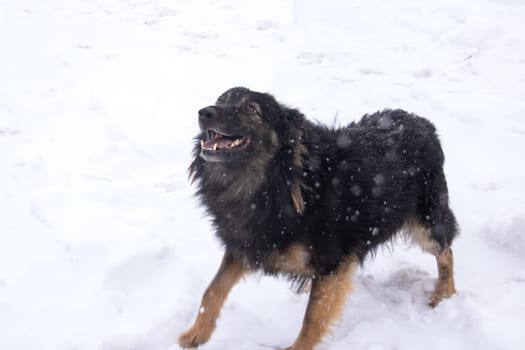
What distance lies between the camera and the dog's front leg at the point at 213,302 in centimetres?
337

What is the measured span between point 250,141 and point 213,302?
1.19 metres

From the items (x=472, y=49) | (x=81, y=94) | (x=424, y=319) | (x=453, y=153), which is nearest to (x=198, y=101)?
(x=81, y=94)

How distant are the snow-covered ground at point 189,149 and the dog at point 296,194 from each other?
0.44 m

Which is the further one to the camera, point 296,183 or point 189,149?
point 189,149

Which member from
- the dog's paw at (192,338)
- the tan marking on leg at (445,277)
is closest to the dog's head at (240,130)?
the dog's paw at (192,338)

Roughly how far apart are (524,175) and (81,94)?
609cm

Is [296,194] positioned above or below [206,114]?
below

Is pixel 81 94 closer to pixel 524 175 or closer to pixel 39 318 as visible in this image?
pixel 39 318

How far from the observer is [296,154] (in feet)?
10.4

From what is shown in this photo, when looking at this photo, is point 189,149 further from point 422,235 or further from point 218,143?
point 422,235

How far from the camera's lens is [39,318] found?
3504 mm

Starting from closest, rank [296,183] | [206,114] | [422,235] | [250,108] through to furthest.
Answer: [206,114], [296,183], [250,108], [422,235]

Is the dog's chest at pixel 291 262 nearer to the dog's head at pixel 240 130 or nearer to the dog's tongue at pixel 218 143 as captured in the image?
the dog's head at pixel 240 130

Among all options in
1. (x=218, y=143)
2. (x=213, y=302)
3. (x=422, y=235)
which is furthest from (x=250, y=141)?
(x=422, y=235)
